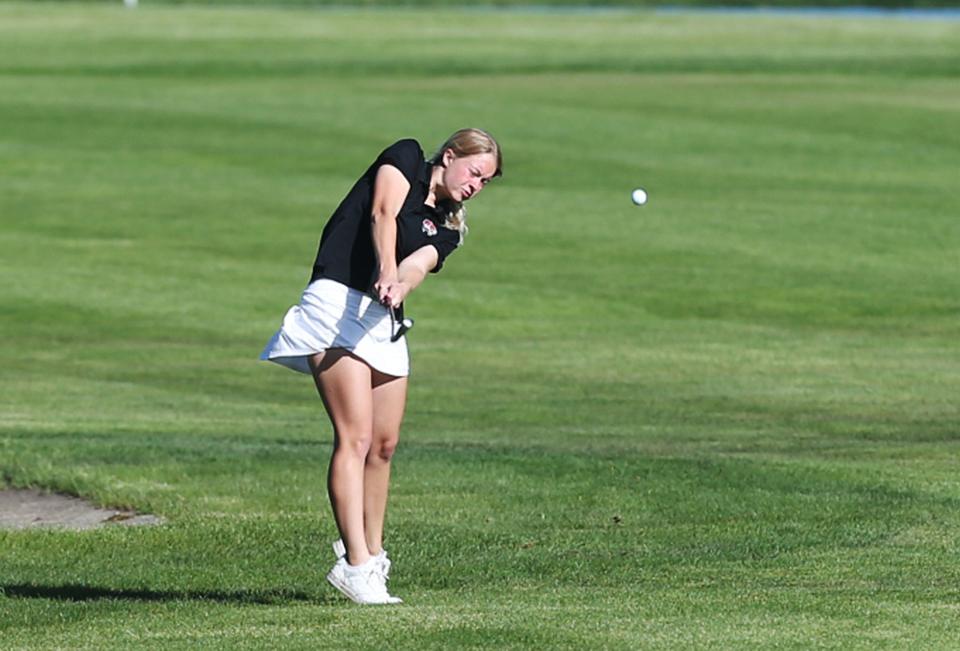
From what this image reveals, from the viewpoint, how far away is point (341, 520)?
8.87 metres

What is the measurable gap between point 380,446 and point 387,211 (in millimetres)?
1081

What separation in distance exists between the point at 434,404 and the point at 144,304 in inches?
227

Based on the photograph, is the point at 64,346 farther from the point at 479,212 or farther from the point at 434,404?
the point at 479,212

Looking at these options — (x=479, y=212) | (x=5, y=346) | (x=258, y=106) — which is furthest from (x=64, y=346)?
(x=258, y=106)

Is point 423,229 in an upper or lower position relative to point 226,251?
upper

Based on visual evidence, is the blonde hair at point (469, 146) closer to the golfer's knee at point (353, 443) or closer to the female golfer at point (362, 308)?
the female golfer at point (362, 308)

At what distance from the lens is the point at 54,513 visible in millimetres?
12305

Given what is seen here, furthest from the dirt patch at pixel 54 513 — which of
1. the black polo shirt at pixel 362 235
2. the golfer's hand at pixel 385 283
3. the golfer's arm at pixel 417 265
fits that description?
the golfer's hand at pixel 385 283

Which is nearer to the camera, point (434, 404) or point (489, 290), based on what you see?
point (434, 404)

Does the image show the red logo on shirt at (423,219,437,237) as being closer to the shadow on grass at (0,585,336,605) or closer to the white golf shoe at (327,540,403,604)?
the white golf shoe at (327,540,403,604)

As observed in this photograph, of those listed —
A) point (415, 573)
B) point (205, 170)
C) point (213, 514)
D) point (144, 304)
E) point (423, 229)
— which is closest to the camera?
point (423, 229)

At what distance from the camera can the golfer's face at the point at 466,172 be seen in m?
8.72

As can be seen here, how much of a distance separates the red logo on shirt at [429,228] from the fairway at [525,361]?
4.99ft

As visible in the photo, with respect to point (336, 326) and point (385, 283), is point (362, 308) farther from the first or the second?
point (385, 283)
